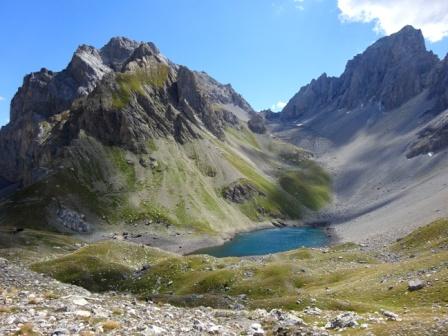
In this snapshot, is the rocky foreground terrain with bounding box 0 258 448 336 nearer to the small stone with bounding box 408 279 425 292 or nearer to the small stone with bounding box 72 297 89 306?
the small stone with bounding box 72 297 89 306

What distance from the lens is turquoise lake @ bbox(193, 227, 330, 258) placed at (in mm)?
151875

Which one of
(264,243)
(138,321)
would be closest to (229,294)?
(138,321)

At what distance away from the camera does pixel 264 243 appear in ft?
560

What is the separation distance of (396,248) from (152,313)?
59.1m

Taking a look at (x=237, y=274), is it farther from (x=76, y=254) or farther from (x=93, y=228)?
(x=93, y=228)

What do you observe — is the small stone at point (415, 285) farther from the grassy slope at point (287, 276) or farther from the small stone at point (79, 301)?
the small stone at point (79, 301)

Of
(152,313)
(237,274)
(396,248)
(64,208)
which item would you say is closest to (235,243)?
(64,208)

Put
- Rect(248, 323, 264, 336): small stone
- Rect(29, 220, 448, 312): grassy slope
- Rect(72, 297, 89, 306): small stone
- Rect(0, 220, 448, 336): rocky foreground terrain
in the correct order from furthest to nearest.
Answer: Rect(29, 220, 448, 312): grassy slope → Rect(72, 297, 89, 306): small stone → Rect(248, 323, 264, 336): small stone → Rect(0, 220, 448, 336): rocky foreground terrain

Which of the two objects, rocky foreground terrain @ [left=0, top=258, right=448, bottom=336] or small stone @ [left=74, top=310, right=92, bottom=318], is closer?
rocky foreground terrain @ [left=0, top=258, right=448, bottom=336]

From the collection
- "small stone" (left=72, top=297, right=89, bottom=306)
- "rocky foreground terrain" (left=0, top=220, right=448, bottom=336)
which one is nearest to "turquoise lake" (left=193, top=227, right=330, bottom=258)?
"rocky foreground terrain" (left=0, top=220, right=448, bottom=336)

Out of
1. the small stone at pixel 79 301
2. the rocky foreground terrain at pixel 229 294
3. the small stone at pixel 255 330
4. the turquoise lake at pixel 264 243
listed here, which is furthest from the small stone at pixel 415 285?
the turquoise lake at pixel 264 243

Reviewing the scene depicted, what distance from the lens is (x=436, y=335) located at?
71.7ft

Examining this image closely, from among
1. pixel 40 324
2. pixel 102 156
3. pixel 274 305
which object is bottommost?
pixel 274 305

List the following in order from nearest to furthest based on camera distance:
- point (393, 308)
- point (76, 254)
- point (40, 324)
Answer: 1. point (40, 324)
2. point (393, 308)
3. point (76, 254)
